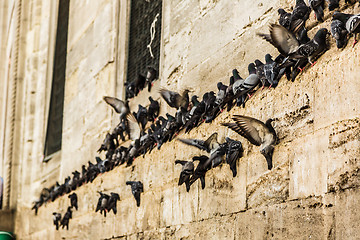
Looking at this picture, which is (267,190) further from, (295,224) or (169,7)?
(169,7)

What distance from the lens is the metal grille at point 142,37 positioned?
6.94 meters

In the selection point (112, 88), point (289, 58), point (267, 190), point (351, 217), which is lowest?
point (351, 217)

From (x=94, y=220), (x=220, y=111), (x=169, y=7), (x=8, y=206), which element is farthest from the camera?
(x=8, y=206)

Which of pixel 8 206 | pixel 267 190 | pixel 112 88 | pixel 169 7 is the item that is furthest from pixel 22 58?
pixel 267 190

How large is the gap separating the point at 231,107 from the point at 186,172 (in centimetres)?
65

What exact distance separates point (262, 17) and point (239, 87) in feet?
1.78

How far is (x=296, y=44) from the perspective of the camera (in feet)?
12.3

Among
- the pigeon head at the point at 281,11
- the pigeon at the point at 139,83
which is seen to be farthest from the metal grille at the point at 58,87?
the pigeon head at the point at 281,11

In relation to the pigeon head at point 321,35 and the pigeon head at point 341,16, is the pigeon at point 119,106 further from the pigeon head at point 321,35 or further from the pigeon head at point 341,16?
the pigeon head at point 341,16

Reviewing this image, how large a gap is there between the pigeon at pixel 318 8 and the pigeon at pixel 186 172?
1557 millimetres

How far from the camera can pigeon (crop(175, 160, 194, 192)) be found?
4.81 meters

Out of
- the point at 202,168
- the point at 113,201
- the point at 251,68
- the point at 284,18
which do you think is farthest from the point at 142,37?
the point at 284,18

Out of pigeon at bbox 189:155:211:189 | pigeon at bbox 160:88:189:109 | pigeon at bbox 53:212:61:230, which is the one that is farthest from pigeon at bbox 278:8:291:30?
pigeon at bbox 53:212:61:230

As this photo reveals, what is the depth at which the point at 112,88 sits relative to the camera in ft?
25.8
